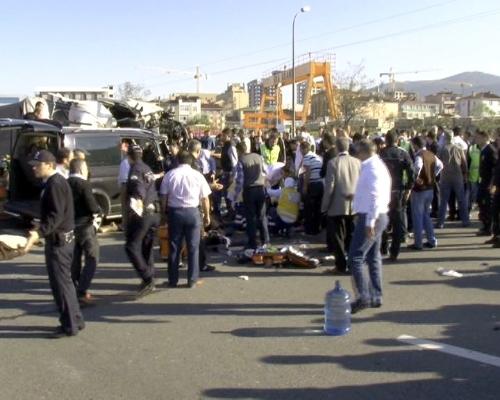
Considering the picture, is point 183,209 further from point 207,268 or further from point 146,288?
point 207,268

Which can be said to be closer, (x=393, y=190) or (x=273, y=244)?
(x=393, y=190)

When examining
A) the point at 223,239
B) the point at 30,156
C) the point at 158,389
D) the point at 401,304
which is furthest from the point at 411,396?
A: the point at 30,156

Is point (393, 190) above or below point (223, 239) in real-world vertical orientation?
above

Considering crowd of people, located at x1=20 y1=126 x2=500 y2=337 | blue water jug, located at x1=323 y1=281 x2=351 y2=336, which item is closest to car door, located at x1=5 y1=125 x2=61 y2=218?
crowd of people, located at x1=20 y1=126 x2=500 y2=337

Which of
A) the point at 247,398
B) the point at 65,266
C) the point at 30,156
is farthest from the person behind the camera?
the point at 30,156

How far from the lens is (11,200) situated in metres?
12.4

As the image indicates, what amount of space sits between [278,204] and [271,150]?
7.62 ft

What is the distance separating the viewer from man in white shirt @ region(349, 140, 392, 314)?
6.92 m

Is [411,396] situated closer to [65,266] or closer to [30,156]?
[65,266]

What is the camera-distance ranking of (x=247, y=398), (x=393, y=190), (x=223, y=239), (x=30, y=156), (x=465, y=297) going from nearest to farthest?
(x=247, y=398) → (x=465, y=297) → (x=393, y=190) → (x=223, y=239) → (x=30, y=156)

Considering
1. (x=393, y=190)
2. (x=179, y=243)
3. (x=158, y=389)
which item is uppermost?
(x=393, y=190)

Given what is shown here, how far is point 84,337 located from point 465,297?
4437 millimetres

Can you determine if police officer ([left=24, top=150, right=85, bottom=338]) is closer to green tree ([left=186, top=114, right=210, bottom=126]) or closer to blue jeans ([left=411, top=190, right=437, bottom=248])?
blue jeans ([left=411, top=190, right=437, bottom=248])

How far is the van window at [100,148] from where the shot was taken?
12148mm
